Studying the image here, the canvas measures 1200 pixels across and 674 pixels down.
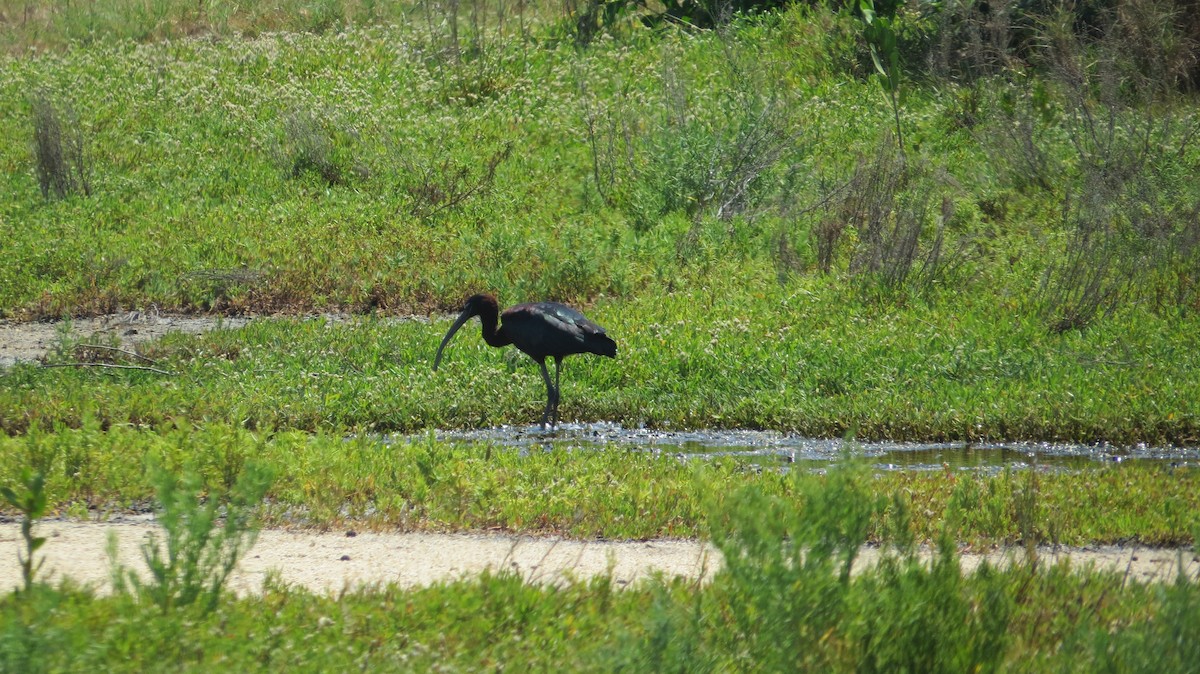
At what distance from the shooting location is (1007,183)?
564 inches

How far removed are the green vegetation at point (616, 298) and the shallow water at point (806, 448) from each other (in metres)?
0.16

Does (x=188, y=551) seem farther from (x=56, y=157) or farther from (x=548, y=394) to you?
(x=56, y=157)

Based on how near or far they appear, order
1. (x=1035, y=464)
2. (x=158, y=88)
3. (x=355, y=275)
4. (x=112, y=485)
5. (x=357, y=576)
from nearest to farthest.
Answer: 1. (x=357, y=576)
2. (x=112, y=485)
3. (x=1035, y=464)
4. (x=355, y=275)
5. (x=158, y=88)

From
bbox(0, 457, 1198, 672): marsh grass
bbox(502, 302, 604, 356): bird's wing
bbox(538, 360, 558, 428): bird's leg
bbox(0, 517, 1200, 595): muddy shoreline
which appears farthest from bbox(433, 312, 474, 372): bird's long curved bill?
bbox(0, 457, 1198, 672): marsh grass

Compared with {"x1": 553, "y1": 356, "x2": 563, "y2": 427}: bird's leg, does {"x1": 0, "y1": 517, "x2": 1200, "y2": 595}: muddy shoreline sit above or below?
above

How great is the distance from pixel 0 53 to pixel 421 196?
8.98 meters

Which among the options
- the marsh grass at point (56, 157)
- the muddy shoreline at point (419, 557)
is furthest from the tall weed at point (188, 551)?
the marsh grass at point (56, 157)

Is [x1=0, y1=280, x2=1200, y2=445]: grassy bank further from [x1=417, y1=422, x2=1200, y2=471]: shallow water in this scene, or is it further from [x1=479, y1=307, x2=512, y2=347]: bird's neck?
[x1=479, y1=307, x2=512, y2=347]: bird's neck

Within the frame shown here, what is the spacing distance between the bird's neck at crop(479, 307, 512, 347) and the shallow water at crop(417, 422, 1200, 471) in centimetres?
91

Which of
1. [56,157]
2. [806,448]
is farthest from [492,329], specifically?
[56,157]

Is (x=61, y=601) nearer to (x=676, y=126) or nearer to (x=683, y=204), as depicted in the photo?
(x=683, y=204)

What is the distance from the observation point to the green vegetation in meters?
4.73

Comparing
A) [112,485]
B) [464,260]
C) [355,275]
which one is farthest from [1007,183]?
[112,485]

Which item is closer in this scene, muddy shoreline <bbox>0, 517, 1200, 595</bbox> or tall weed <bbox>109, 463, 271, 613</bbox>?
tall weed <bbox>109, 463, 271, 613</bbox>
